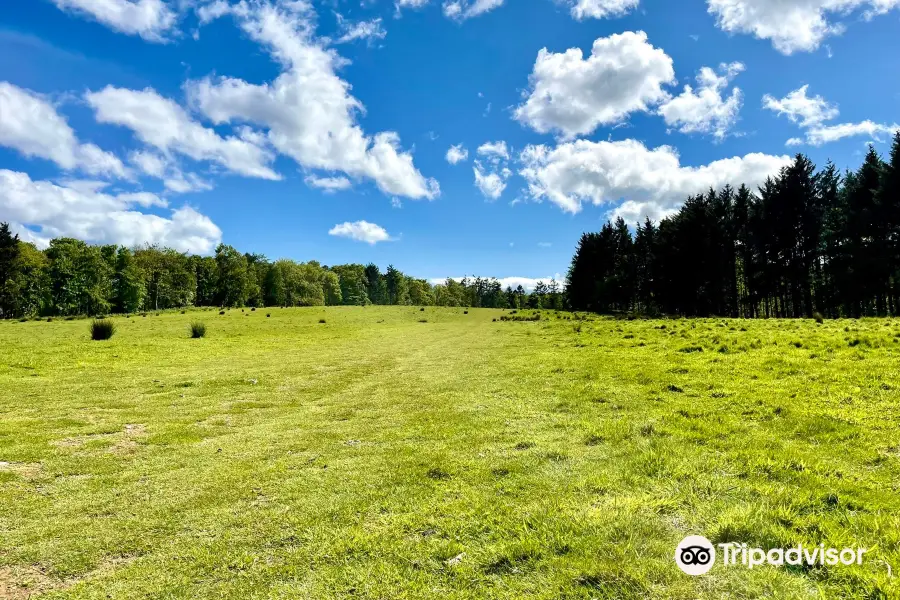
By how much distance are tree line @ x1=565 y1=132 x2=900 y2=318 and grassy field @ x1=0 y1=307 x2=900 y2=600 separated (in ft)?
134

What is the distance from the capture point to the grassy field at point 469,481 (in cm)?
423

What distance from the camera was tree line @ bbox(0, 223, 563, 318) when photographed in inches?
3022

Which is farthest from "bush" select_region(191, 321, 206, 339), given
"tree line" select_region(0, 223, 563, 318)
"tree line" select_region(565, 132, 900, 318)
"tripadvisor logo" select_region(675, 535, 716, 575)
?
"tree line" select_region(565, 132, 900, 318)

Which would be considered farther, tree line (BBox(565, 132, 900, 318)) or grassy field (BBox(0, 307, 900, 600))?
tree line (BBox(565, 132, 900, 318))

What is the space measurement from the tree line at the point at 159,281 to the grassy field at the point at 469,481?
76742 mm

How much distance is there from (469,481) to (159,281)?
113m

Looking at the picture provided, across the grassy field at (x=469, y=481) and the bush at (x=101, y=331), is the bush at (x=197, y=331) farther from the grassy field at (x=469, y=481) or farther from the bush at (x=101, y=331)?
the grassy field at (x=469, y=481)

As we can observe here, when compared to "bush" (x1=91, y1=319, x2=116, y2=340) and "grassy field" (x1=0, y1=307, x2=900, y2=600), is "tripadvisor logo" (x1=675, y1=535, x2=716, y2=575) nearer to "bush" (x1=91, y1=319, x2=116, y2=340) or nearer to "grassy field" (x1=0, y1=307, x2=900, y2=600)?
"grassy field" (x1=0, y1=307, x2=900, y2=600)

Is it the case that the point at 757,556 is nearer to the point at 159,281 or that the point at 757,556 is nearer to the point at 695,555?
the point at 695,555

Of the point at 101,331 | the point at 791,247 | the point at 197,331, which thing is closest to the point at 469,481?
the point at 101,331

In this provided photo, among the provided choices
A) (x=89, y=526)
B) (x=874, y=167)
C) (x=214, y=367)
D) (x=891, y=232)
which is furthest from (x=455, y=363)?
(x=874, y=167)

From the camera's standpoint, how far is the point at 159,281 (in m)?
95.0

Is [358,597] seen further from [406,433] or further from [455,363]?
[455,363]

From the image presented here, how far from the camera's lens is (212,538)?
5262 mm
